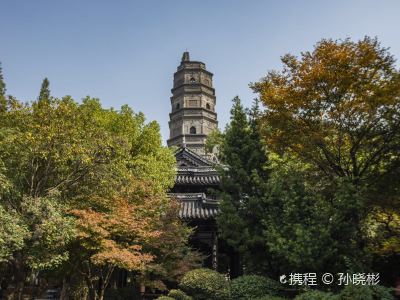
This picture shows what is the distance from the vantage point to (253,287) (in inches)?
447

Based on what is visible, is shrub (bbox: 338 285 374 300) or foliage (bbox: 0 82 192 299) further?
foliage (bbox: 0 82 192 299)

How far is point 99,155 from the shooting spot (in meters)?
12.4

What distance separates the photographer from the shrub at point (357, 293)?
8727 millimetres

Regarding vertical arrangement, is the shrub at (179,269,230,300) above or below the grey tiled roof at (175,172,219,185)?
below

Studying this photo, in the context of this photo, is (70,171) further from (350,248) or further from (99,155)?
(350,248)

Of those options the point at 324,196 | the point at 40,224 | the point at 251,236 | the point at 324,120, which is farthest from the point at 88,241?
the point at 324,120

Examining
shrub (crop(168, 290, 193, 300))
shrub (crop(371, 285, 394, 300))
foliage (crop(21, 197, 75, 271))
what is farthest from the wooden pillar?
shrub (crop(371, 285, 394, 300))

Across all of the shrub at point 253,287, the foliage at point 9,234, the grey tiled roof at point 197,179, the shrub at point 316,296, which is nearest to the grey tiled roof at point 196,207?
the grey tiled roof at point 197,179

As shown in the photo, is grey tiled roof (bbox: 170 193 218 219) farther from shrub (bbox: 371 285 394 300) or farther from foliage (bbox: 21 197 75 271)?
shrub (bbox: 371 285 394 300)

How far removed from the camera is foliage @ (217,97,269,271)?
12.7 meters

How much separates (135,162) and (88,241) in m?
5.81

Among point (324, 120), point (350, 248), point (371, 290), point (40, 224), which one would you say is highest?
point (324, 120)

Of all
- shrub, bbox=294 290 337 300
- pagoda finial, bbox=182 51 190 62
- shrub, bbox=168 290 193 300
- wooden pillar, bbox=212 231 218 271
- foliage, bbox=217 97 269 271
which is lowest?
shrub, bbox=168 290 193 300

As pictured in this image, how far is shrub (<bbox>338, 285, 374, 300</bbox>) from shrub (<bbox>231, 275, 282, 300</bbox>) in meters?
2.79
